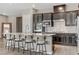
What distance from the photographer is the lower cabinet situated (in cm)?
240

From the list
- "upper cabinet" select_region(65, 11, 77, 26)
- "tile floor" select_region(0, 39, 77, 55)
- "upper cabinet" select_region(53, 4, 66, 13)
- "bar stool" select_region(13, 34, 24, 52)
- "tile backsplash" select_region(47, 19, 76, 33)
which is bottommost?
"tile floor" select_region(0, 39, 77, 55)

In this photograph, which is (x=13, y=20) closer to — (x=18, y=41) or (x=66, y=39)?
(x=18, y=41)

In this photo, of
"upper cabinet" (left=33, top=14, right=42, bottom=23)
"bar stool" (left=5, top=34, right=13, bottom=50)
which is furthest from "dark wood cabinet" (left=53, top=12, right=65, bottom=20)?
"bar stool" (left=5, top=34, right=13, bottom=50)

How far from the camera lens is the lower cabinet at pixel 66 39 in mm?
2403

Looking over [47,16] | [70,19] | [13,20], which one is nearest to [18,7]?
[13,20]

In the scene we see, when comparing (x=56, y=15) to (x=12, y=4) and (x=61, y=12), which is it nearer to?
(x=61, y=12)

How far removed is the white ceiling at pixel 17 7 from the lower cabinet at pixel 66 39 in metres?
0.59

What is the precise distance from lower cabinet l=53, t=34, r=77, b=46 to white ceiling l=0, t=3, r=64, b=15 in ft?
1.95

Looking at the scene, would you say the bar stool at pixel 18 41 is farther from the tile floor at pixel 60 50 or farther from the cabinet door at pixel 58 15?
the cabinet door at pixel 58 15

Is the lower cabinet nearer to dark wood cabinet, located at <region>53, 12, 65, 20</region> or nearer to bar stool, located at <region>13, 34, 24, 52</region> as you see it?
dark wood cabinet, located at <region>53, 12, 65, 20</region>
